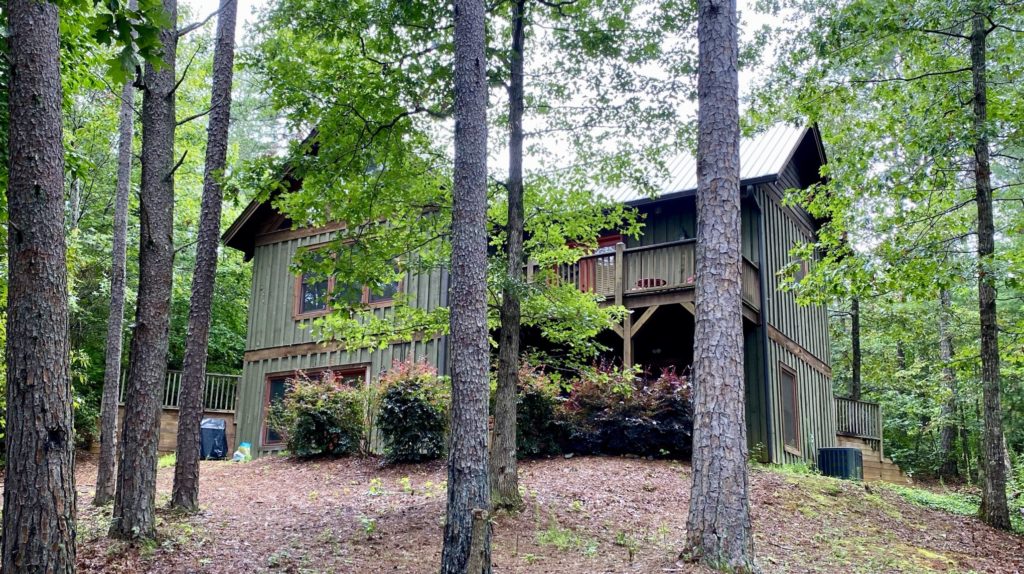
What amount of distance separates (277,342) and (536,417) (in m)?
6.98

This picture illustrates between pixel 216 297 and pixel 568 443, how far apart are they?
53.6 feet

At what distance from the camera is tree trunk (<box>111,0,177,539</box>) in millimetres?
7199

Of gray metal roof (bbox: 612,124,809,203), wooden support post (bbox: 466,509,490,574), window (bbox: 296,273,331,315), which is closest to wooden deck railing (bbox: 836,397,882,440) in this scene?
gray metal roof (bbox: 612,124,809,203)

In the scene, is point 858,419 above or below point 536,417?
above

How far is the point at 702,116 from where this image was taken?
7.29 m

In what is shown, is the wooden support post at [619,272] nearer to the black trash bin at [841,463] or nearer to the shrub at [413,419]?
the shrub at [413,419]

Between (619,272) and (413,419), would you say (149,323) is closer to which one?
(413,419)

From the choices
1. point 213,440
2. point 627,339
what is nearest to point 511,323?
point 627,339

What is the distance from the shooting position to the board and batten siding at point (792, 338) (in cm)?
1516

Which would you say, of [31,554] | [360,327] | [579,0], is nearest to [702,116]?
[579,0]

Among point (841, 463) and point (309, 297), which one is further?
point (309, 297)

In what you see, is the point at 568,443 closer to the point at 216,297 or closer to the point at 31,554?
the point at 31,554

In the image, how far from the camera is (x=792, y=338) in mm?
16844

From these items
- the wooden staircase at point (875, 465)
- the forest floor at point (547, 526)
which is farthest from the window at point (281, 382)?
the wooden staircase at point (875, 465)
